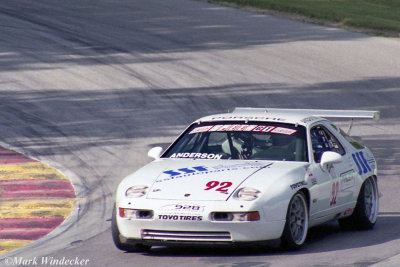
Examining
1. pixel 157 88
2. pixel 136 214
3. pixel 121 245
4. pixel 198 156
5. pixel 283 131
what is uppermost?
pixel 283 131

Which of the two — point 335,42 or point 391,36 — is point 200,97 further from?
point 391,36

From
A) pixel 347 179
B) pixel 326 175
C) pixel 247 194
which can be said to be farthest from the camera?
pixel 347 179

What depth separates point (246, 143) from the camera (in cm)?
946

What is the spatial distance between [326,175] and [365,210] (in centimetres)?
94

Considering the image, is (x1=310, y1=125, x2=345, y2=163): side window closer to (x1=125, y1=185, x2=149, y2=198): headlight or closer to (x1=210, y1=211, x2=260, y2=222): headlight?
(x1=210, y1=211, x2=260, y2=222): headlight

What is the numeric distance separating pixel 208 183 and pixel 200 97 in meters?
11.2

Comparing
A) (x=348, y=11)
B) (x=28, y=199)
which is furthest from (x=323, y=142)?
(x=348, y=11)

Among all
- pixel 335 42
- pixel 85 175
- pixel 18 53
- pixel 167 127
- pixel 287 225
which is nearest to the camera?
pixel 287 225

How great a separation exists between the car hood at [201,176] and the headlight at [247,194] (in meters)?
0.06

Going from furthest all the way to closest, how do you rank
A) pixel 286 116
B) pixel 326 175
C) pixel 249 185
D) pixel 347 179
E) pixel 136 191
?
pixel 286 116
pixel 347 179
pixel 326 175
pixel 136 191
pixel 249 185

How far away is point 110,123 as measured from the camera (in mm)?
17016

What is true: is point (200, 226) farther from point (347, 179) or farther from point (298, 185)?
point (347, 179)

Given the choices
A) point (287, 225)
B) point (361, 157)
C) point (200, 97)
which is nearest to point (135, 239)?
point (287, 225)

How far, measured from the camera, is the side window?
31.8 ft
